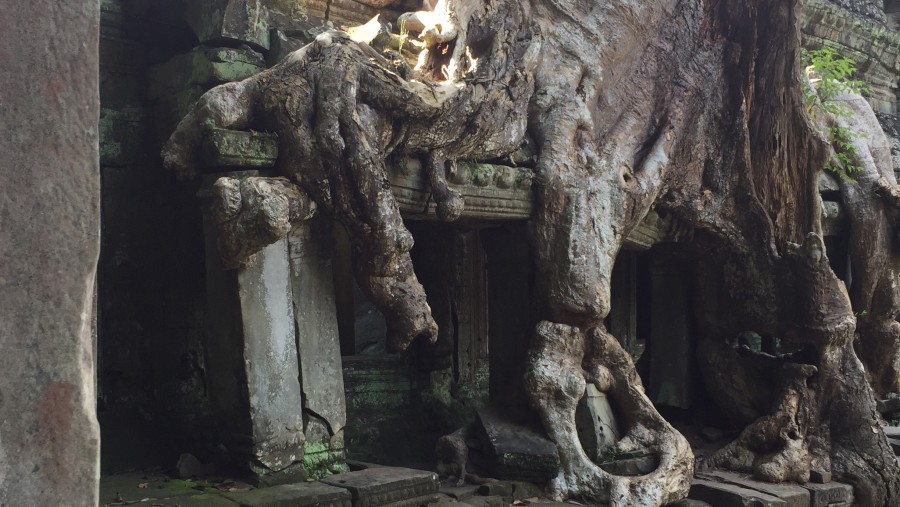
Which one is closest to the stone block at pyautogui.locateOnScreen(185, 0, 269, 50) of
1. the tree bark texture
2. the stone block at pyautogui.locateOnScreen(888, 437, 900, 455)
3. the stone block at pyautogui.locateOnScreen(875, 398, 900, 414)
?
the tree bark texture

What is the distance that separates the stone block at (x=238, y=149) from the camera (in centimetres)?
418

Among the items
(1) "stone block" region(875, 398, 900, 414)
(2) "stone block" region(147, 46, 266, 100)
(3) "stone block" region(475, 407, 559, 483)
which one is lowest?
(1) "stone block" region(875, 398, 900, 414)

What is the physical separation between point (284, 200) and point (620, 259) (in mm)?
4303

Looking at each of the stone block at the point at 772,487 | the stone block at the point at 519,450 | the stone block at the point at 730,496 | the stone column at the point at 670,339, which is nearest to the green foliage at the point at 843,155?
the stone column at the point at 670,339

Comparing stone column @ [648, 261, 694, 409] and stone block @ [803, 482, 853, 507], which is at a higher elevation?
stone column @ [648, 261, 694, 409]

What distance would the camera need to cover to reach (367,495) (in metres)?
4.12

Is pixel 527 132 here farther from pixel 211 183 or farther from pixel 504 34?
pixel 211 183

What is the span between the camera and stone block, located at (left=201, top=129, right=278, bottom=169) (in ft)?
13.7

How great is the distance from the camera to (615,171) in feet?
19.3

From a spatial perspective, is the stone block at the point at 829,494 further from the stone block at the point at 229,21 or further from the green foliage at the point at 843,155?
the stone block at the point at 229,21

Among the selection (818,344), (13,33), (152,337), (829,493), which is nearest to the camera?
(13,33)

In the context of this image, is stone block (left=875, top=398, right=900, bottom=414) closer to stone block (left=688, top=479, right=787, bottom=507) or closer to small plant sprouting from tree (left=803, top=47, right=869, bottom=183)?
small plant sprouting from tree (left=803, top=47, right=869, bottom=183)

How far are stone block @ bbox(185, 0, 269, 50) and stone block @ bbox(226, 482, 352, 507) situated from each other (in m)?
2.25

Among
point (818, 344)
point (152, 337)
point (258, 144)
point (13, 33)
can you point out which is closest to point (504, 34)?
point (258, 144)
